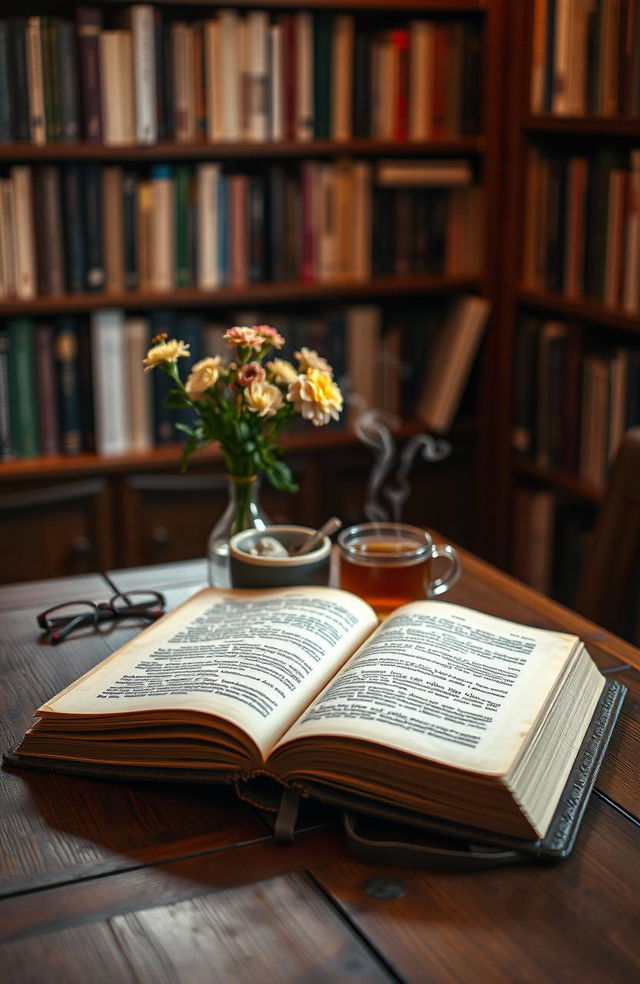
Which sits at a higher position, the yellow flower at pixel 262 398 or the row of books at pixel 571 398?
the yellow flower at pixel 262 398

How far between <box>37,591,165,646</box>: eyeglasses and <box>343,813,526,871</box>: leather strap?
0.53 m

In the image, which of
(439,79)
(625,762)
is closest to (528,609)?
(625,762)

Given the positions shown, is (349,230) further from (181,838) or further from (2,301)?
(181,838)

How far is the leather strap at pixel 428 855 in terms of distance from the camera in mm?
822

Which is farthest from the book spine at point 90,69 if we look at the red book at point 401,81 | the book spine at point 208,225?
the red book at point 401,81

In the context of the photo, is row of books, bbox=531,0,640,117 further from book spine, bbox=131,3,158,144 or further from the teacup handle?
the teacup handle

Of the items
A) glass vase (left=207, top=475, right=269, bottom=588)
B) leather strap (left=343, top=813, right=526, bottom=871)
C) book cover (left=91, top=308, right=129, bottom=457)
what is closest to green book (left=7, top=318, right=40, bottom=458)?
book cover (left=91, top=308, right=129, bottom=457)

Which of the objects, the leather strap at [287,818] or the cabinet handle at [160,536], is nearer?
the leather strap at [287,818]

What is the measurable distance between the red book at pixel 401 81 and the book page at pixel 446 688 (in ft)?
5.87

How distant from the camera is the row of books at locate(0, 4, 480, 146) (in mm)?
2320

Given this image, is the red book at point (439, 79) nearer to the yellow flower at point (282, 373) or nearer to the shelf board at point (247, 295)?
the shelf board at point (247, 295)

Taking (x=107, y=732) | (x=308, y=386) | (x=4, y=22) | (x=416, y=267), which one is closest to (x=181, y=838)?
(x=107, y=732)

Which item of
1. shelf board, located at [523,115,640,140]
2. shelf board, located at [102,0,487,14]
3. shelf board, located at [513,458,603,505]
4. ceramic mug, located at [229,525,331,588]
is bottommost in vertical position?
shelf board, located at [513,458,603,505]

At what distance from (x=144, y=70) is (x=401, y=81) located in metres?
0.61
